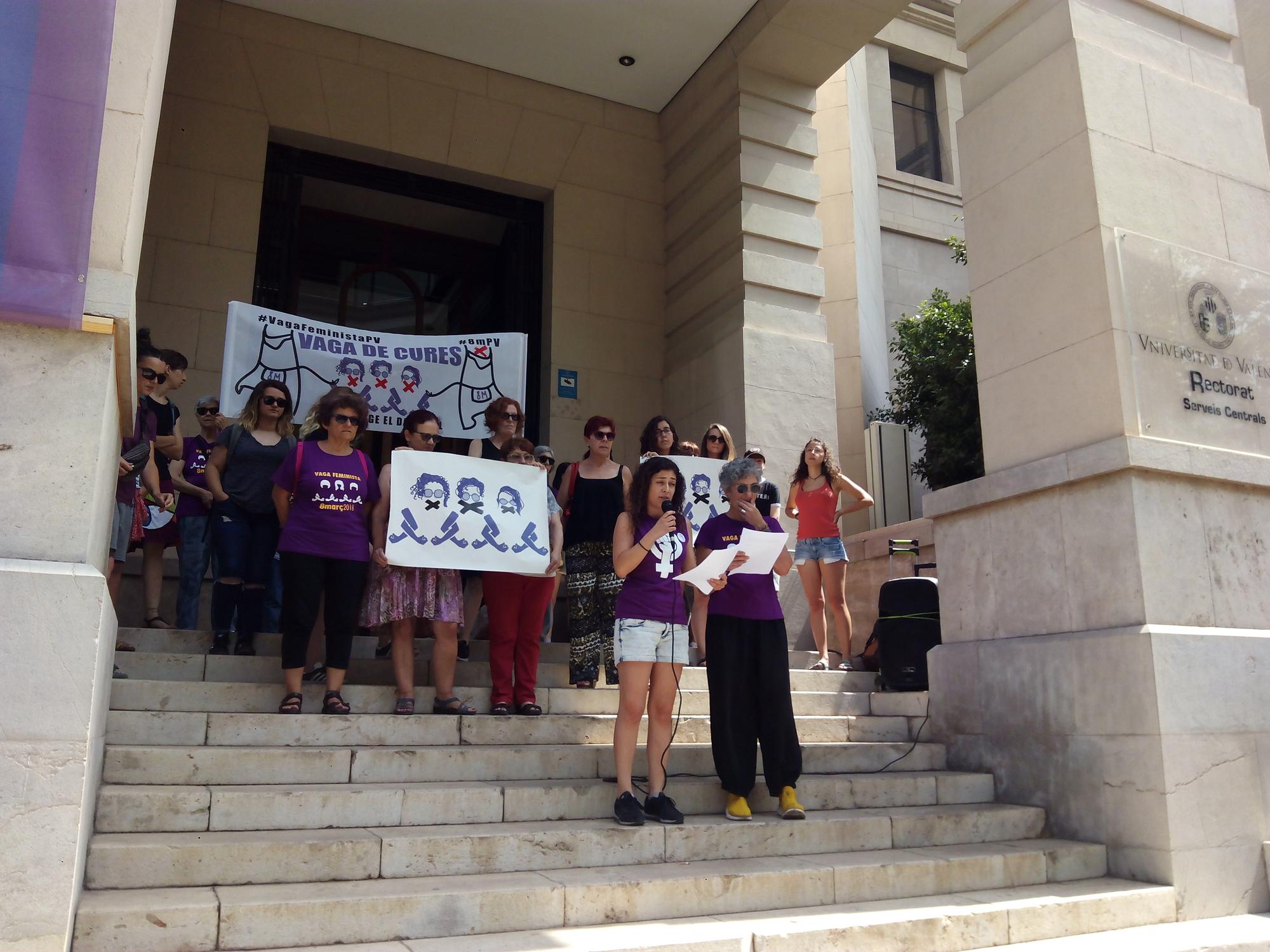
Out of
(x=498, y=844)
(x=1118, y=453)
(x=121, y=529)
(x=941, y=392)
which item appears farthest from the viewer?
(x=941, y=392)

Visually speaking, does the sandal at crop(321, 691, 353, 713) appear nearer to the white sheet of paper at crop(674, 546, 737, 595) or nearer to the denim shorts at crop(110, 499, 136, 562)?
the denim shorts at crop(110, 499, 136, 562)

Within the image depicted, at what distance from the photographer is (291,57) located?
11734mm

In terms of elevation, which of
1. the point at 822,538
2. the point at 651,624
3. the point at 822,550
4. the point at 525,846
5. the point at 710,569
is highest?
the point at 822,538

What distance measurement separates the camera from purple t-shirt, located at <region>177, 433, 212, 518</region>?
763 cm

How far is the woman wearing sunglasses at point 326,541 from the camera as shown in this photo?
6117 mm

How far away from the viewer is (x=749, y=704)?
6.07 metres

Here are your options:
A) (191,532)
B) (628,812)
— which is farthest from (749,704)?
(191,532)

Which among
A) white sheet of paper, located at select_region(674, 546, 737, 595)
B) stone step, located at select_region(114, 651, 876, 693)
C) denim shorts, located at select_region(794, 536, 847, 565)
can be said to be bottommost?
stone step, located at select_region(114, 651, 876, 693)

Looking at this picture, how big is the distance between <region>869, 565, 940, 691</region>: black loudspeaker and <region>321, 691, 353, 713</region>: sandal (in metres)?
4.48

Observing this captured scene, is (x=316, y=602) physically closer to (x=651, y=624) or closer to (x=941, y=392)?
(x=651, y=624)

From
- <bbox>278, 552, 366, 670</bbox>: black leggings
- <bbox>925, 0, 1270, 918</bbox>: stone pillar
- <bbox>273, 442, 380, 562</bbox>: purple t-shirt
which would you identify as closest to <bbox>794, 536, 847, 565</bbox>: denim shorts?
<bbox>925, 0, 1270, 918</bbox>: stone pillar

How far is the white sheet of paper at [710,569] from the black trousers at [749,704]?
1.30ft

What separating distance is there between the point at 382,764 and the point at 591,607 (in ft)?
6.85

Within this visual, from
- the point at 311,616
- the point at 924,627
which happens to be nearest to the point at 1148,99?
the point at 924,627
